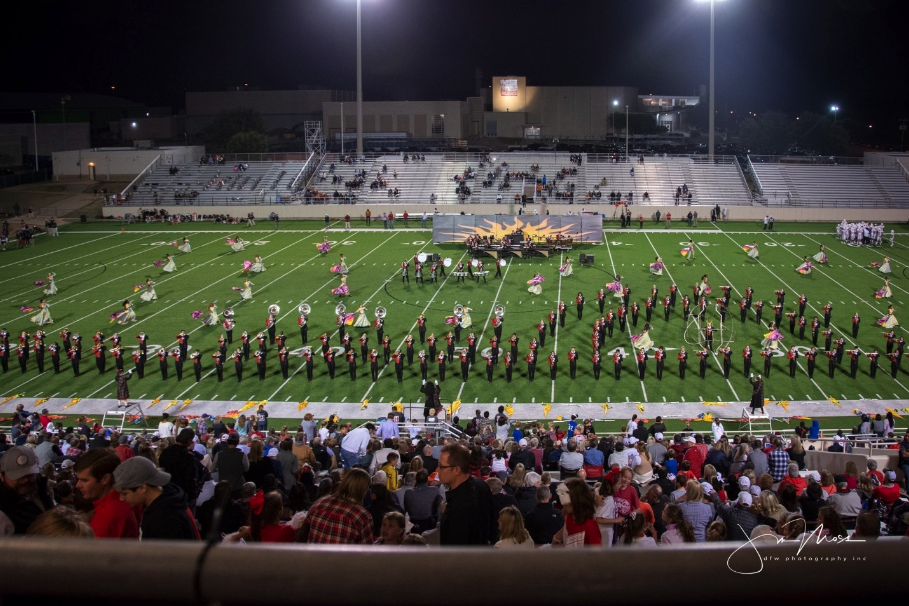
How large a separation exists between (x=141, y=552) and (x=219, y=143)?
2745 inches

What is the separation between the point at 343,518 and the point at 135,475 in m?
1.07

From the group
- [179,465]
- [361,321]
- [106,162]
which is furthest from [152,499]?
[106,162]

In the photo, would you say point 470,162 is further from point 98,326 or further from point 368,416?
point 368,416

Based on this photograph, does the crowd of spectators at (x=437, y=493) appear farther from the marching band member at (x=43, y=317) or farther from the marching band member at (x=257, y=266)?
the marching band member at (x=257, y=266)

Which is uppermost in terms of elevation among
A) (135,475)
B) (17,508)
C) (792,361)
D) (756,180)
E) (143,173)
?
(143,173)

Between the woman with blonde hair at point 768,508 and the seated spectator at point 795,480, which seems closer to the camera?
the woman with blonde hair at point 768,508

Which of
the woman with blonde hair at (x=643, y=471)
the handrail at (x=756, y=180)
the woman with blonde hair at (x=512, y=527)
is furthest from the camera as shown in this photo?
the handrail at (x=756, y=180)

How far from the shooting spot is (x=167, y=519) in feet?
11.2

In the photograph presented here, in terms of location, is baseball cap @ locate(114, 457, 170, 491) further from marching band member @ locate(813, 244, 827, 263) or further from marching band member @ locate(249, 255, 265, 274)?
marching band member @ locate(813, 244, 827, 263)

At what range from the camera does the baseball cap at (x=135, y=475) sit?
3.33 metres

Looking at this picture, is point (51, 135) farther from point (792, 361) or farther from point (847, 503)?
point (847, 503)

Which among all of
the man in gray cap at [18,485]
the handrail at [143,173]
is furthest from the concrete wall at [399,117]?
the man in gray cap at [18,485]

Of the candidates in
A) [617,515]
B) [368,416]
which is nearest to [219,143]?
[368,416]

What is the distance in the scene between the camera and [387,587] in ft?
3.69
